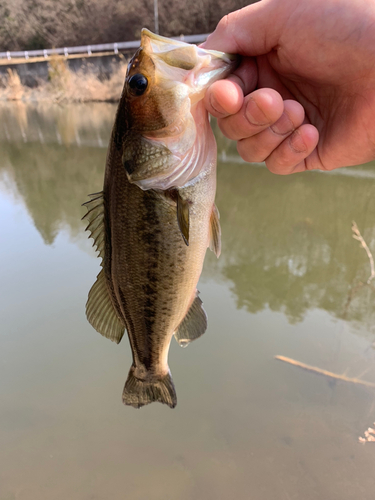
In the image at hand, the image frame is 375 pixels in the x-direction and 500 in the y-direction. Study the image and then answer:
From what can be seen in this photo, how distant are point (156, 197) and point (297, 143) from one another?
791 mm

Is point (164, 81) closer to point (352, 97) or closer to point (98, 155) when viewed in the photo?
point (352, 97)

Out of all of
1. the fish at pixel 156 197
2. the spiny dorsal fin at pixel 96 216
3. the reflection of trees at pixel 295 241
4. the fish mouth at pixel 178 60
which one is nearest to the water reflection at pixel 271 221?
the reflection of trees at pixel 295 241

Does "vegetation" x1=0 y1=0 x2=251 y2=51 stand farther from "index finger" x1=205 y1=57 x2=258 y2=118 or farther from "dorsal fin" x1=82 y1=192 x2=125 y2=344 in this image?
"dorsal fin" x1=82 y1=192 x2=125 y2=344

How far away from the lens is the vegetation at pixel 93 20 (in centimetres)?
2281

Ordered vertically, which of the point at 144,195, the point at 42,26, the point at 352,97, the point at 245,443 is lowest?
the point at 245,443

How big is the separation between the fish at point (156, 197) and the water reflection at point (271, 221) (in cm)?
245

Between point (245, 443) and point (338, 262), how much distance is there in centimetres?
283

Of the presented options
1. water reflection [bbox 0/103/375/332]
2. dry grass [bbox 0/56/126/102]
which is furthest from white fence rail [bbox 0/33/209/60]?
water reflection [bbox 0/103/375/332]

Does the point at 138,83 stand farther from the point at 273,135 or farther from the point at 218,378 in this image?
the point at 218,378

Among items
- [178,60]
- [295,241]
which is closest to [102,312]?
[178,60]

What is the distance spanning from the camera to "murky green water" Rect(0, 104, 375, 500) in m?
2.39

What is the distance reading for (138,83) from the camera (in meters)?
1.18

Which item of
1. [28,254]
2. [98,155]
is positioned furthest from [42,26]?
[28,254]

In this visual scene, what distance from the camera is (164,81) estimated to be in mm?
1184
